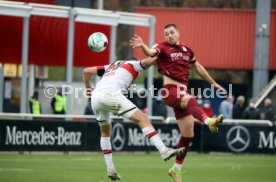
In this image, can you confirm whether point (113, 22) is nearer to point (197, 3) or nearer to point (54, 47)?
point (54, 47)

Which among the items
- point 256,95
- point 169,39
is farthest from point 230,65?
point 169,39

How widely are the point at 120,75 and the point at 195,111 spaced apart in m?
1.41

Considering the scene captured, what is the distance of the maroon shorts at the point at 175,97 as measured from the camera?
14.3 meters

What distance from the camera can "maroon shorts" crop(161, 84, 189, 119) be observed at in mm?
14252

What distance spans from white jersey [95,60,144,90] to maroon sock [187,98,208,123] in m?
1.03

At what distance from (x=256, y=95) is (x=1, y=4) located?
49.4ft

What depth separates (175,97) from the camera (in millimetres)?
14258

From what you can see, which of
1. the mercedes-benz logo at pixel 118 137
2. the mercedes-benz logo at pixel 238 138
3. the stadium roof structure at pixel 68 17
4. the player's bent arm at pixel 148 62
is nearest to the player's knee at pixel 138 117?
the player's bent arm at pixel 148 62

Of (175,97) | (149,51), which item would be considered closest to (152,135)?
(175,97)

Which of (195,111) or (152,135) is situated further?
(195,111)

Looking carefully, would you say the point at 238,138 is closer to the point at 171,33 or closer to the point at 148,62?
the point at 171,33

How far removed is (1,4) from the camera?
2414cm

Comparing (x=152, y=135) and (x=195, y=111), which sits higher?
(x=195, y=111)

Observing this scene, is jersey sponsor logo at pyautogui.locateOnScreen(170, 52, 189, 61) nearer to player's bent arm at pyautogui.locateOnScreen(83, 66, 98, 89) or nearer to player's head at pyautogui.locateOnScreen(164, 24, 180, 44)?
player's head at pyautogui.locateOnScreen(164, 24, 180, 44)
